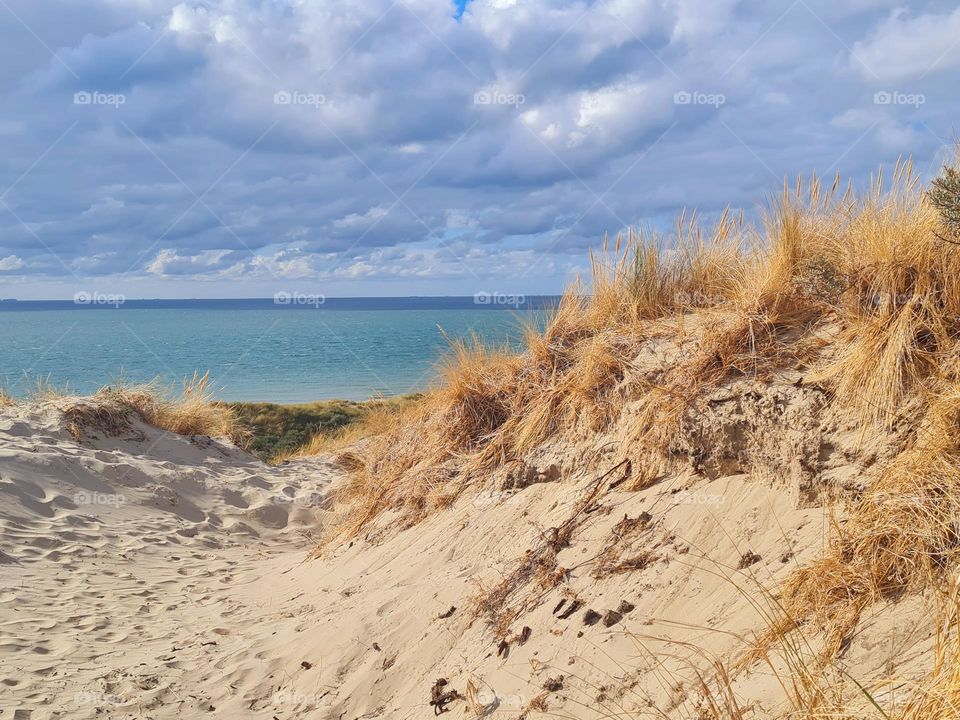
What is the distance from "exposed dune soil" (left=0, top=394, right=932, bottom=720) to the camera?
3.42 m

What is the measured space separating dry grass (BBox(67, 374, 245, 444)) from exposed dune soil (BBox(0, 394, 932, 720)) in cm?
458

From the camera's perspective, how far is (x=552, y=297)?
718 cm

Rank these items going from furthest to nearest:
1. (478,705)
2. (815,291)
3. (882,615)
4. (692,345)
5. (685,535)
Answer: (692,345) < (815,291) < (685,535) < (478,705) < (882,615)

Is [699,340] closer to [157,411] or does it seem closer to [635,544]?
[635,544]

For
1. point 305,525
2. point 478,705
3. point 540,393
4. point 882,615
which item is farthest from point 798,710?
point 305,525

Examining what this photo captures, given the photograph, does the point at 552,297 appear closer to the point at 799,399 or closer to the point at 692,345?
the point at 692,345

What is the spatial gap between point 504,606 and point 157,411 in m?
10.5

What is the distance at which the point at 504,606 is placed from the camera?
172 inches

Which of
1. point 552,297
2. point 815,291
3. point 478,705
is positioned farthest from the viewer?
point 552,297

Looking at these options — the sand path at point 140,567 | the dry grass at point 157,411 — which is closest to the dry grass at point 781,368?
the sand path at point 140,567

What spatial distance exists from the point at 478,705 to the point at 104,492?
7.40m

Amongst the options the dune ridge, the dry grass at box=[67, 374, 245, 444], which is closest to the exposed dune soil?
the dune ridge

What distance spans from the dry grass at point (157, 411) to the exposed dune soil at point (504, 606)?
4.58 meters

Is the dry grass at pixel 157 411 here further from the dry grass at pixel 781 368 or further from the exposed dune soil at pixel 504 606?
the dry grass at pixel 781 368
